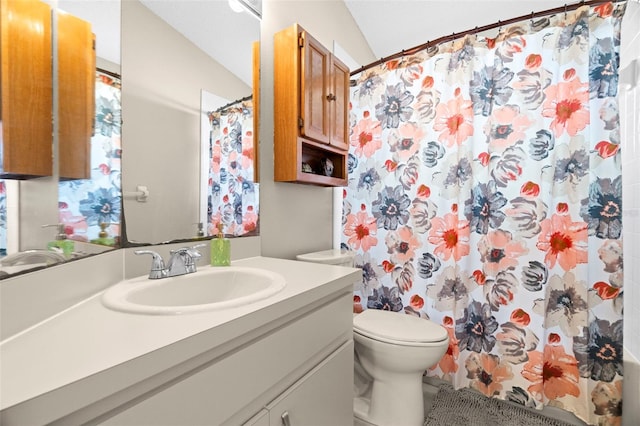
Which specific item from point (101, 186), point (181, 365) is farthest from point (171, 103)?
point (181, 365)

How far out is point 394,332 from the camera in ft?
4.61

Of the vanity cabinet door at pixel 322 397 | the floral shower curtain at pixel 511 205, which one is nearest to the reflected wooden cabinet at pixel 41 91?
the vanity cabinet door at pixel 322 397

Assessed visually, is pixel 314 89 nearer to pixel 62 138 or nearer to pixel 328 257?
pixel 328 257

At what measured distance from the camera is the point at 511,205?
1500 millimetres

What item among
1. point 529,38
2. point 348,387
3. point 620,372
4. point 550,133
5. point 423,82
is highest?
point 529,38

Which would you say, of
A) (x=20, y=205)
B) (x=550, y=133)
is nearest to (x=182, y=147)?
(x=20, y=205)

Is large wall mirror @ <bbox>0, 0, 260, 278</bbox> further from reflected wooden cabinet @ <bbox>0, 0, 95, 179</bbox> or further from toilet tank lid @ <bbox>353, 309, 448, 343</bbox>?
toilet tank lid @ <bbox>353, 309, 448, 343</bbox>

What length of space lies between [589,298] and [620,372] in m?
0.34

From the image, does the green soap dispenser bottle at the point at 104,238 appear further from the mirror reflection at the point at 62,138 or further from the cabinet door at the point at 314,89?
the cabinet door at the point at 314,89

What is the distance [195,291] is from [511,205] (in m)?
1.51

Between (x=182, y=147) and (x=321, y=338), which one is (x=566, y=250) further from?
(x=182, y=147)

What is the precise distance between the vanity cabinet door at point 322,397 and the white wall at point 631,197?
4.27ft

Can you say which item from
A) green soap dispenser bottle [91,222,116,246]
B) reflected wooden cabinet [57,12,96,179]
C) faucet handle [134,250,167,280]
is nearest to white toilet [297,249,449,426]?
faucet handle [134,250,167,280]

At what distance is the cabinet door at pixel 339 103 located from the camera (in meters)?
1.65
